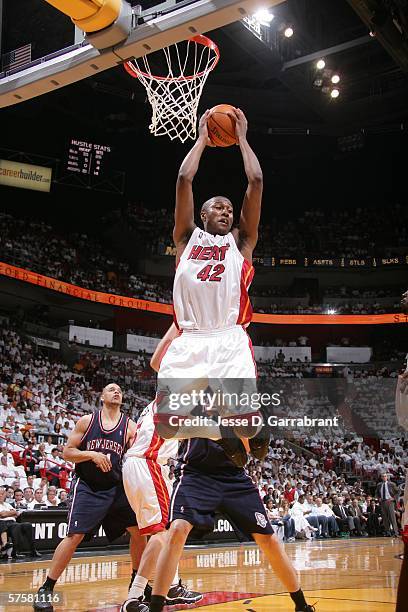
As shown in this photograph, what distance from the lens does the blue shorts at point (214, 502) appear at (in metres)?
3.36

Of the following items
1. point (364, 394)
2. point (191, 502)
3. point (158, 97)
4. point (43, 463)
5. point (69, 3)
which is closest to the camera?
point (191, 502)

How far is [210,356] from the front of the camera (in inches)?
131

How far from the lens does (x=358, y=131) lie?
25562 mm

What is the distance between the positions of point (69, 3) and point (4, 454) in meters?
8.38

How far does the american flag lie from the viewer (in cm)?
536

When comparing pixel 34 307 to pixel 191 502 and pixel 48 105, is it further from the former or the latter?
pixel 191 502

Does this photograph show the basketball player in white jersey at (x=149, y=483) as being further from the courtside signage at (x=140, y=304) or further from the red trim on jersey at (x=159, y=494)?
the courtside signage at (x=140, y=304)

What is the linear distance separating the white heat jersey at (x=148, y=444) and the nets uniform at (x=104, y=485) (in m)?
0.21

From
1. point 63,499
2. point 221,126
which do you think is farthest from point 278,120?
point 221,126

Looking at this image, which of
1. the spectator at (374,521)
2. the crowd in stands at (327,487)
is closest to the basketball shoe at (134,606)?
the crowd in stands at (327,487)

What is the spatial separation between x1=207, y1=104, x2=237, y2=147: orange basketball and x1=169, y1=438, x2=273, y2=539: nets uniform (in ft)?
5.70

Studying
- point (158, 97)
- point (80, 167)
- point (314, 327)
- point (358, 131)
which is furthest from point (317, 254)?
point (158, 97)

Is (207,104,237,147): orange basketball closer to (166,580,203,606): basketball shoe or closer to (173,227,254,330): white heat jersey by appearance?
(173,227,254,330): white heat jersey

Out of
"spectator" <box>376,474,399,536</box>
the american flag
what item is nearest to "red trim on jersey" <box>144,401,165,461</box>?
the american flag
